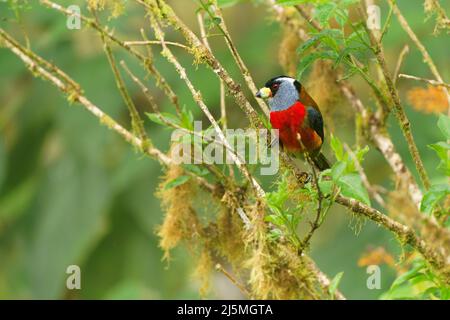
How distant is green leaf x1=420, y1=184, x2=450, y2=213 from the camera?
83.9 inches

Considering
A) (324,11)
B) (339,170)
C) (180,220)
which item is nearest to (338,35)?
(324,11)

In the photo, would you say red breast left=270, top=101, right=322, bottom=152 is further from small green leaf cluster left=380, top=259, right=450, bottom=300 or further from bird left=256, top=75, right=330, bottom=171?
small green leaf cluster left=380, top=259, right=450, bottom=300

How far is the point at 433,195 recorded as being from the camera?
2.14 m

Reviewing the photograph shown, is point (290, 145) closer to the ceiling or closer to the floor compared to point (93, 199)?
closer to the floor

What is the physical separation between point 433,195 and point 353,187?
0.23m

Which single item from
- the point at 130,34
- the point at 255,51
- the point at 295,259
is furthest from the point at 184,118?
the point at 130,34

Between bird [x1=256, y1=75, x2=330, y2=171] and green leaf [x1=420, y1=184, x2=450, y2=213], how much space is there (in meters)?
0.95

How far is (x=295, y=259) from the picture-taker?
99.6 inches

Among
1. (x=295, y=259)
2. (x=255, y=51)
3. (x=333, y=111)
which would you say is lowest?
(x=295, y=259)

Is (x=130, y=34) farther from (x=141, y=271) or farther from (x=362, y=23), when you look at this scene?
(x=362, y=23)

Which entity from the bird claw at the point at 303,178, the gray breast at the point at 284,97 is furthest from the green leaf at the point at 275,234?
the gray breast at the point at 284,97

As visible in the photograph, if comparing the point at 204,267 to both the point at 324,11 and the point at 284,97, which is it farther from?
the point at 324,11
